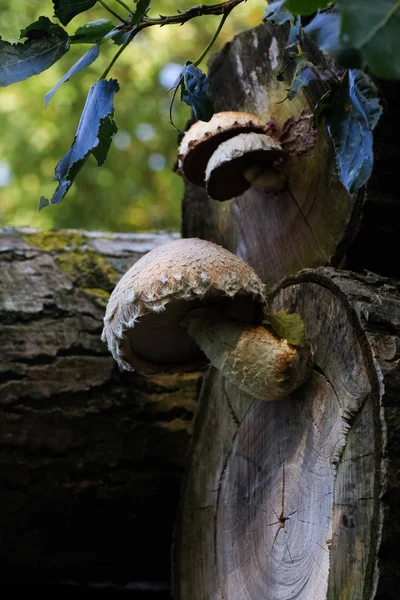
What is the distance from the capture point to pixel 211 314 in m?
1.53

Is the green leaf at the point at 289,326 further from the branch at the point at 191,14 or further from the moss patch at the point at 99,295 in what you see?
the moss patch at the point at 99,295

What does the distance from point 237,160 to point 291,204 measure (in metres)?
0.19

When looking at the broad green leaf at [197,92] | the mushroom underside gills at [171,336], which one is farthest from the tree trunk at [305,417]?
the broad green leaf at [197,92]

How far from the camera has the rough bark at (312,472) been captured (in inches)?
46.7

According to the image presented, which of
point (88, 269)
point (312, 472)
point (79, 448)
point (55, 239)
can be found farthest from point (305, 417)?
point (55, 239)

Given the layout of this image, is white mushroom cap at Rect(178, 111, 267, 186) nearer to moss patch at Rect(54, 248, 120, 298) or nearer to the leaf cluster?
the leaf cluster

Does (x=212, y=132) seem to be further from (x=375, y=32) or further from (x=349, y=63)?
(x=375, y=32)

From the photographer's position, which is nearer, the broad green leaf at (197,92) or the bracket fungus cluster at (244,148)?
the broad green leaf at (197,92)

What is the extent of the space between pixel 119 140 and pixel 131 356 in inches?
149

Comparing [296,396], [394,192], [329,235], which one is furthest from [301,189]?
[296,396]

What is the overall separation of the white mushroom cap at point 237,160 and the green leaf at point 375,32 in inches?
31.1

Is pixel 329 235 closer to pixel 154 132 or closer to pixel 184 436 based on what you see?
pixel 184 436

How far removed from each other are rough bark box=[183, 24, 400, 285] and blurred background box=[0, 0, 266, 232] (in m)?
2.61

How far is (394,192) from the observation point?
1539mm
